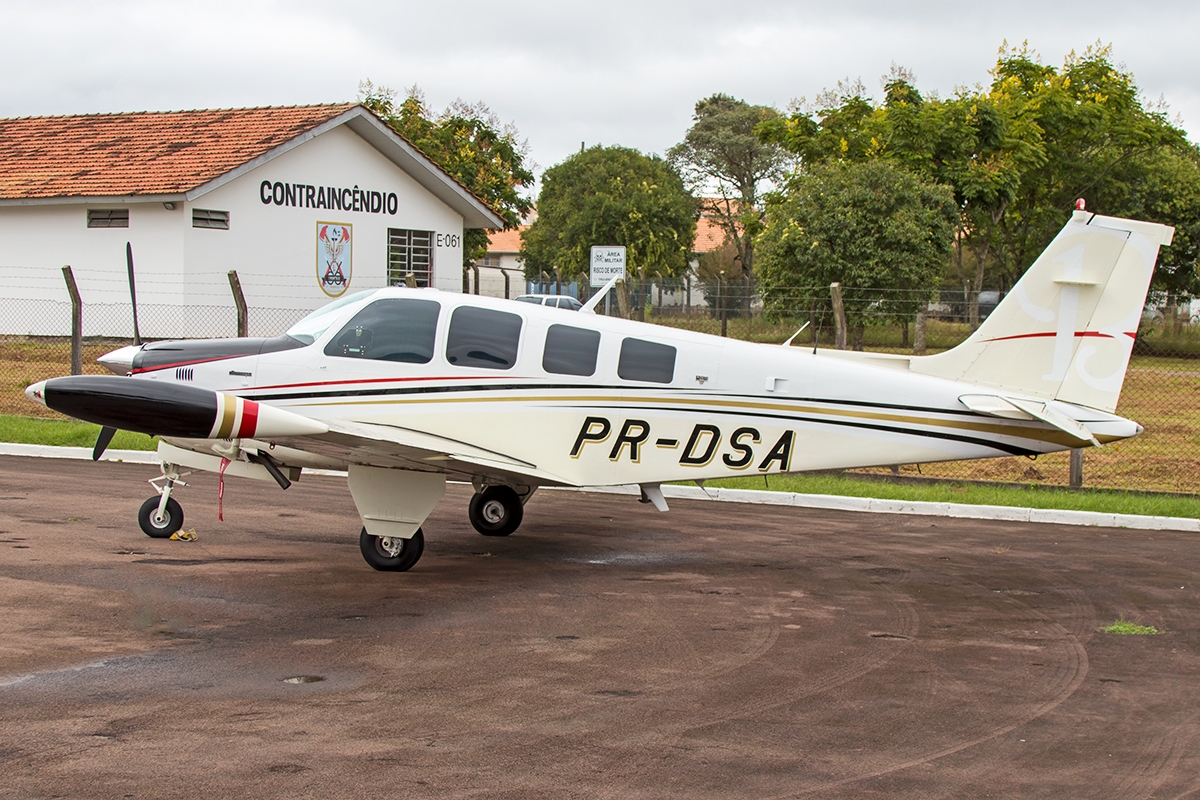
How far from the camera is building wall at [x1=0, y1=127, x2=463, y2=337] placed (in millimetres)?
28797

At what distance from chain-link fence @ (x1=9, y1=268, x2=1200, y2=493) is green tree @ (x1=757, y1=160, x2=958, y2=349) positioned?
40.1 inches

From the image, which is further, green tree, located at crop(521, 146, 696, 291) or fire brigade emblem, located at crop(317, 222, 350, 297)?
green tree, located at crop(521, 146, 696, 291)

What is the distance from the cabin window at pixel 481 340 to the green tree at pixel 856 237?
78.0 ft

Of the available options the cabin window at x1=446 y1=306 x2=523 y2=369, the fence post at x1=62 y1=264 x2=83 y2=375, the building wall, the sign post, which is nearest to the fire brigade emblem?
the building wall

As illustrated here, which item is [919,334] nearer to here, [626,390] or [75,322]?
[626,390]

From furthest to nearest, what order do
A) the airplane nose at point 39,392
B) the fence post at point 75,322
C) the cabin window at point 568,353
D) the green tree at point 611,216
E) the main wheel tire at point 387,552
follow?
the green tree at point 611,216 < the fence post at point 75,322 < the cabin window at point 568,353 < the main wheel tire at point 387,552 < the airplane nose at point 39,392

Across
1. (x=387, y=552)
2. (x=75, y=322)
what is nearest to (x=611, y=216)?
(x=75, y=322)

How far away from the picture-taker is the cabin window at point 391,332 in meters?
9.67

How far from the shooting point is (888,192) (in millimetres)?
34844

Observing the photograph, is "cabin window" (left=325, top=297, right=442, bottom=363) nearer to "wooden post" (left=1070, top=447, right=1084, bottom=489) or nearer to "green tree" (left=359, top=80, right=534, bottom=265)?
"wooden post" (left=1070, top=447, right=1084, bottom=489)

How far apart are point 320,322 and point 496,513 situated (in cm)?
270

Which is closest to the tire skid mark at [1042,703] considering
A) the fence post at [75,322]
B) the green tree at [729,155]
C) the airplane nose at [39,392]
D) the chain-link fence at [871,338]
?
the airplane nose at [39,392]

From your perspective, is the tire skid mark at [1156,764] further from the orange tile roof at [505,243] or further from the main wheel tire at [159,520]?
the orange tile roof at [505,243]

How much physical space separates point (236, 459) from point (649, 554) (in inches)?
148
